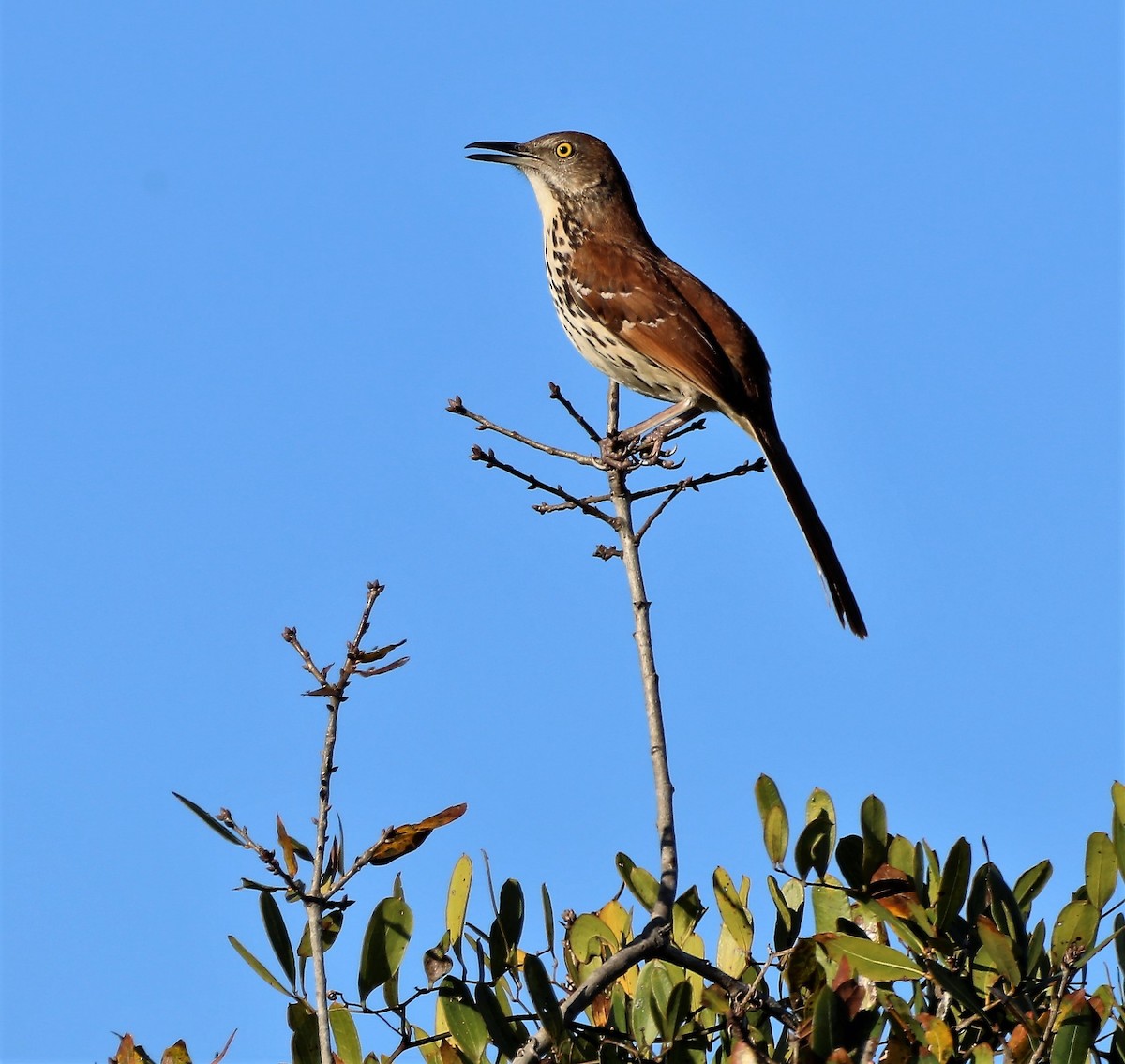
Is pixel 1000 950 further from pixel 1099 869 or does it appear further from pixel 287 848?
pixel 287 848

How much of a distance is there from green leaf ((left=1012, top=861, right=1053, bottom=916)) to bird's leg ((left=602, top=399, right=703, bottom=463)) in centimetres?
149

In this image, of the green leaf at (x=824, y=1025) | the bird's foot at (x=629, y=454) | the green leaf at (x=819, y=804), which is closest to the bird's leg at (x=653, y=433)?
the bird's foot at (x=629, y=454)

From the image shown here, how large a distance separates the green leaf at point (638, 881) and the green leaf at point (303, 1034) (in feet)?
2.08

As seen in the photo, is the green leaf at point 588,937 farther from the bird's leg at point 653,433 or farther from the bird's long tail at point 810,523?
the bird's long tail at point 810,523

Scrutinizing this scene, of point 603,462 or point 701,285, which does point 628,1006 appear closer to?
point 603,462

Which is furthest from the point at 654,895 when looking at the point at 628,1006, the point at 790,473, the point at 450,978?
the point at 790,473

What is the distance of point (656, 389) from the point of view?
18.2 feet

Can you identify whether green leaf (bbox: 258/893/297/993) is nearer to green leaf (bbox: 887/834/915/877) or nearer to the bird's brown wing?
green leaf (bbox: 887/834/915/877)

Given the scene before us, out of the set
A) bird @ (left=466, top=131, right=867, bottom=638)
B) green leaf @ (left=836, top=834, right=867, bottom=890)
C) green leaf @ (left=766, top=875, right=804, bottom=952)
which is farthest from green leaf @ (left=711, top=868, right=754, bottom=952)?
bird @ (left=466, top=131, right=867, bottom=638)

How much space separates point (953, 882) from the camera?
2.33 metres

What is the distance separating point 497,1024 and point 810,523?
10.3ft

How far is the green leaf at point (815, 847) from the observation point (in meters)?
2.55

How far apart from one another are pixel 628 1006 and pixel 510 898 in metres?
0.28

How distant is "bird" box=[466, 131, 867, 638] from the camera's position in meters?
5.23
